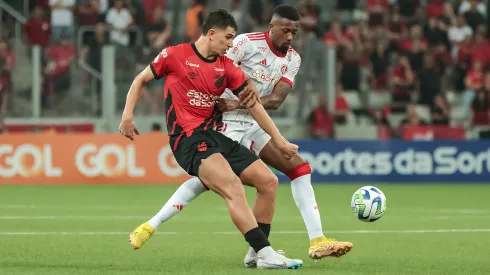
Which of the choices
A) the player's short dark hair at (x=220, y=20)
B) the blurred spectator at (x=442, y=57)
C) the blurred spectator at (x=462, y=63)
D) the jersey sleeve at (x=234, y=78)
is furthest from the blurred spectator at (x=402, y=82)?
the player's short dark hair at (x=220, y=20)

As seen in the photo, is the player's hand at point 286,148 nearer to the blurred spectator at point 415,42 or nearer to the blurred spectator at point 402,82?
the blurred spectator at point 402,82

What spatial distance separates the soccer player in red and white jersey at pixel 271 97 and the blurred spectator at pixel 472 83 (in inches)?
538

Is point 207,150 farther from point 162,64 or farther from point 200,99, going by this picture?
point 162,64

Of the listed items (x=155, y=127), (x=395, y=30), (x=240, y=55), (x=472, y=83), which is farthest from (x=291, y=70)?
(x=395, y=30)

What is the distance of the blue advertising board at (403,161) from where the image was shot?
19.9 metres

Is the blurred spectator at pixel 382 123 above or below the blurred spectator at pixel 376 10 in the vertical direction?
below

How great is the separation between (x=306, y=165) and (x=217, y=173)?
1.19m

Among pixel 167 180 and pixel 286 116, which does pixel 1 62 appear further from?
pixel 286 116

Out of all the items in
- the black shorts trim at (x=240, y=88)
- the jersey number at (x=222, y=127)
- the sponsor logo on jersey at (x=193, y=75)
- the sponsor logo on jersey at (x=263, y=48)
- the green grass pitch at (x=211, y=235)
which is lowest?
the green grass pitch at (x=211, y=235)

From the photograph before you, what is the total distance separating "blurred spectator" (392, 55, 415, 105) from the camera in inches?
859

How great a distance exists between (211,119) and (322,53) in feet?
40.2

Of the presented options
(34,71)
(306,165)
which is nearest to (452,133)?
(34,71)

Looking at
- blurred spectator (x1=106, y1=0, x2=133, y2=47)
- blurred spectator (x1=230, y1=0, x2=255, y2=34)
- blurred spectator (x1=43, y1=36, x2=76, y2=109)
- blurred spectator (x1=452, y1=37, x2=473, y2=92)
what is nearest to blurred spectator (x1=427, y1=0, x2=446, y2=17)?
blurred spectator (x1=452, y1=37, x2=473, y2=92)

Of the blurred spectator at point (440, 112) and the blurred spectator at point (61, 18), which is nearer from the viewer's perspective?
the blurred spectator at point (61, 18)
